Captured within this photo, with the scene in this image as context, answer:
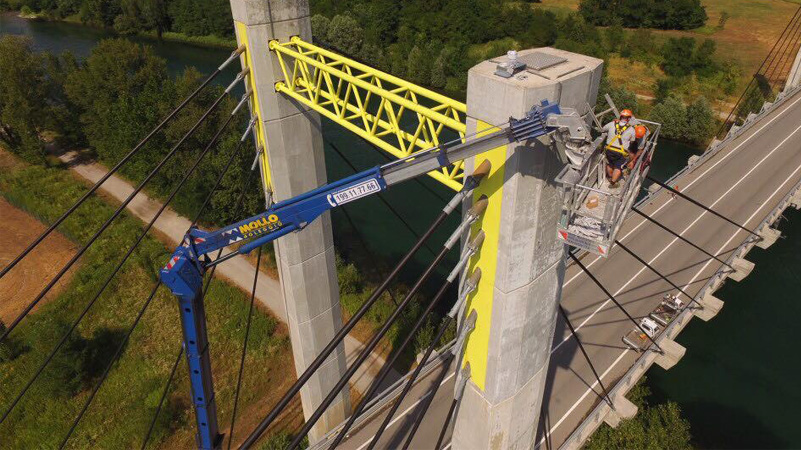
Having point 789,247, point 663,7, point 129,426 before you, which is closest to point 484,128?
point 129,426

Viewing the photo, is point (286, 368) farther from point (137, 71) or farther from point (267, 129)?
point (137, 71)

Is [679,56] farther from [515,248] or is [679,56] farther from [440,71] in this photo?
[515,248]

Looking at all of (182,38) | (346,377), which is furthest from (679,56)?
(182,38)

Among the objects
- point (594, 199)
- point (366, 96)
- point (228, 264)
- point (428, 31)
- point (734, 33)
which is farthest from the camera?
point (428, 31)

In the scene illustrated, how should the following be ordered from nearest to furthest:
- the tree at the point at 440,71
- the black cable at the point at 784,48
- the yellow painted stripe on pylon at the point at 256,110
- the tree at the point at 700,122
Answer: the yellow painted stripe on pylon at the point at 256,110 < the tree at the point at 700,122 < the black cable at the point at 784,48 < the tree at the point at 440,71

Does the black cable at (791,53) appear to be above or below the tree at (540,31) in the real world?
below

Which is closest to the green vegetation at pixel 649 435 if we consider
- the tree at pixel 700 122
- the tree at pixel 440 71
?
the tree at pixel 700 122

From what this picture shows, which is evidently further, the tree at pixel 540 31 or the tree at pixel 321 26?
the tree at pixel 540 31

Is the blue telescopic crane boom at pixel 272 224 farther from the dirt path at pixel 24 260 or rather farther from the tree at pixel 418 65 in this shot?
the tree at pixel 418 65
